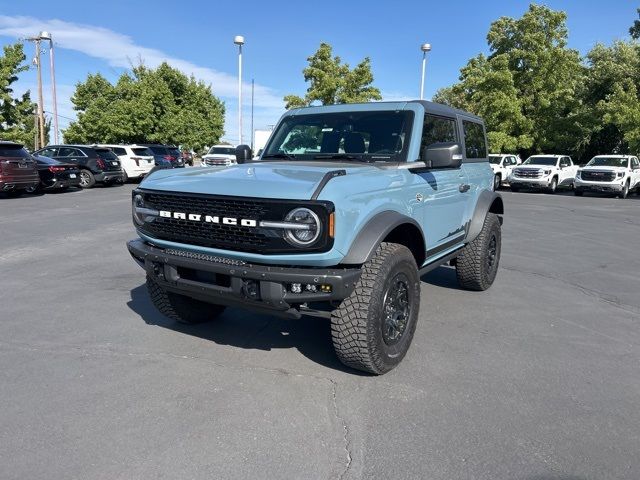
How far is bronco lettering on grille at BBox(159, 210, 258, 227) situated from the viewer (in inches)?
127

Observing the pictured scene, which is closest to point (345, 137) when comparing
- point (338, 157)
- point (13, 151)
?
point (338, 157)

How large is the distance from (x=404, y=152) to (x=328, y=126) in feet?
2.85

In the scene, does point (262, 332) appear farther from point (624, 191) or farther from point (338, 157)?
point (624, 191)

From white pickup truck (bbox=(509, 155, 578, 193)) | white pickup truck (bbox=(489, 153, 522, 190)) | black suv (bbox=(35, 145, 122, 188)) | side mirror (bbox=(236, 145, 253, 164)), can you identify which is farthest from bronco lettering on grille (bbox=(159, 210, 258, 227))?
white pickup truck (bbox=(489, 153, 522, 190))

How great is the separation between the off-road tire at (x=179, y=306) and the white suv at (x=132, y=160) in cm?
1902

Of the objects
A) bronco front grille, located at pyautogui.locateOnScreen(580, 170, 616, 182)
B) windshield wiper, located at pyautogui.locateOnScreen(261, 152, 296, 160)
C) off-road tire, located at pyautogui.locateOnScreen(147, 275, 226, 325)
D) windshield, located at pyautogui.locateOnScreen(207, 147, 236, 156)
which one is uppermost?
windshield, located at pyautogui.locateOnScreen(207, 147, 236, 156)

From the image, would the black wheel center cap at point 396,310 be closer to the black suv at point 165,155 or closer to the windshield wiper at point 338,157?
the windshield wiper at point 338,157

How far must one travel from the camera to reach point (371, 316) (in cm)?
333

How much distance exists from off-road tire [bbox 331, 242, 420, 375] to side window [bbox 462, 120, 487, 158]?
7.80 ft

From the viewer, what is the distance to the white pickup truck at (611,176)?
2200 cm

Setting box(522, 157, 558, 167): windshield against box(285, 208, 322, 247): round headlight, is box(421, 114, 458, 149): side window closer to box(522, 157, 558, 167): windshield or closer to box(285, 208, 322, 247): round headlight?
box(285, 208, 322, 247): round headlight

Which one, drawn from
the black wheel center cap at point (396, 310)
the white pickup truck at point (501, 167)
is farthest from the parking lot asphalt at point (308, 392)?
the white pickup truck at point (501, 167)

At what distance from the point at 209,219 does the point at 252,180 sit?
386 mm

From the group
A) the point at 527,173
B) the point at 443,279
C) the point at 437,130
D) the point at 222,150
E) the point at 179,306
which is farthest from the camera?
the point at 222,150
